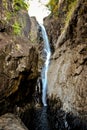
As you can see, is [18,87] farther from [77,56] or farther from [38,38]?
[38,38]

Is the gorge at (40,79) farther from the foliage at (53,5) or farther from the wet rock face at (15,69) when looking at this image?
the foliage at (53,5)

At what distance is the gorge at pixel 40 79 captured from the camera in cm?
1034

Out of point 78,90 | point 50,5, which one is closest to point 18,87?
point 78,90

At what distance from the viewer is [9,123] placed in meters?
9.03

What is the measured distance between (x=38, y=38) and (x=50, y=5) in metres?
4.32

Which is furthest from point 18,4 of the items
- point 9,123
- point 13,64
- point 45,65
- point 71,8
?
point 45,65

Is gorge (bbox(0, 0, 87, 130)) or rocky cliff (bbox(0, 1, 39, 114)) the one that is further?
gorge (bbox(0, 0, 87, 130))

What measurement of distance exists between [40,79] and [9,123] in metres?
11.7

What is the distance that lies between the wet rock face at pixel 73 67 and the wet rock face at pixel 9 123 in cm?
458

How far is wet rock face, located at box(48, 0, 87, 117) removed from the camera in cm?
1392

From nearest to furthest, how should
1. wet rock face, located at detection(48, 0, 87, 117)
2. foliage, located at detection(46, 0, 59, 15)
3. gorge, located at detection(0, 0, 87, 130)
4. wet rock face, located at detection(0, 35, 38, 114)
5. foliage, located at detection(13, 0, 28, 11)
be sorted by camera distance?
wet rock face, located at detection(0, 35, 38, 114) < gorge, located at detection(0, 0, 87, 130) < foliage, located at detection(13, 0, 28, 11) < wet rock face, located at detection(48, 0, 87, 117) < foliage, located at detection(46, 0, 59, 15)

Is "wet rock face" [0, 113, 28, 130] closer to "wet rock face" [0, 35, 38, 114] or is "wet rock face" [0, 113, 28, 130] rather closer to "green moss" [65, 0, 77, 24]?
"wet rock face" [0, 35, 38, 114]

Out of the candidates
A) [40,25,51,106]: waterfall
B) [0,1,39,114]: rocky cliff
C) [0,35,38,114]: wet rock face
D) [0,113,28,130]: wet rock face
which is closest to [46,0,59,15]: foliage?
[40,25,51,106]: waterfall

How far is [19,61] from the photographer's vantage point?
1077 centimetres
